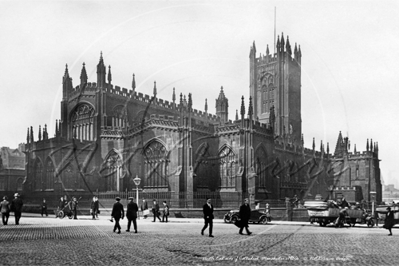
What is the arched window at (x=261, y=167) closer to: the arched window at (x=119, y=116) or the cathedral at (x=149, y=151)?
the cathedral at (x=149, y=151)

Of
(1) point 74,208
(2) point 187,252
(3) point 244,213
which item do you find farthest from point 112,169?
(2) point 187,252

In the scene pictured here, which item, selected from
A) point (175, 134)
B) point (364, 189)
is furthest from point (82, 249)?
point (364, 189)

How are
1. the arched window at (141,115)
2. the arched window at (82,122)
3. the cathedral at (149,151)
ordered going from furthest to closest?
the arched window at (141,115) → the arched window at (82,122) → the cathedral at (149,151)

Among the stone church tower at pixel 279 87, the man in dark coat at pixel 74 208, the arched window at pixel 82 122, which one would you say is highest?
the stone church tower at pixel 279 87

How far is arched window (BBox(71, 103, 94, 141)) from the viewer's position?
4991 centimetres

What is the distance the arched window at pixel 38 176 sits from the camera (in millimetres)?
46606

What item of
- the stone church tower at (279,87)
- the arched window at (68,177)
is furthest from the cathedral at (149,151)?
the stone church tower at (279,87)

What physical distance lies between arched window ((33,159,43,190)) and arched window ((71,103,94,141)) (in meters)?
4.64

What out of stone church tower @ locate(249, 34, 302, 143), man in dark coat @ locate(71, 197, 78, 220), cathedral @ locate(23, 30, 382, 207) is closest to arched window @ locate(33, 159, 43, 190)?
cathedral @ locate(23, 30, 382, 207)

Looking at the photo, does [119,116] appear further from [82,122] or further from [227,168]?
[227,168]

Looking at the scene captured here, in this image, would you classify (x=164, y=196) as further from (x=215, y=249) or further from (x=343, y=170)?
(x=343, y=170)

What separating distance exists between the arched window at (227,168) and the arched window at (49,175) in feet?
52.6

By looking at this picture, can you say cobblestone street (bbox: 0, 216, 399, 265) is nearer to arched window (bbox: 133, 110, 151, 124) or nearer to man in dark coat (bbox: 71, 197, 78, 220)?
man in dark coat (bbox: 71, 197, 78, 220)

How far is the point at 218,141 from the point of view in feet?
152
